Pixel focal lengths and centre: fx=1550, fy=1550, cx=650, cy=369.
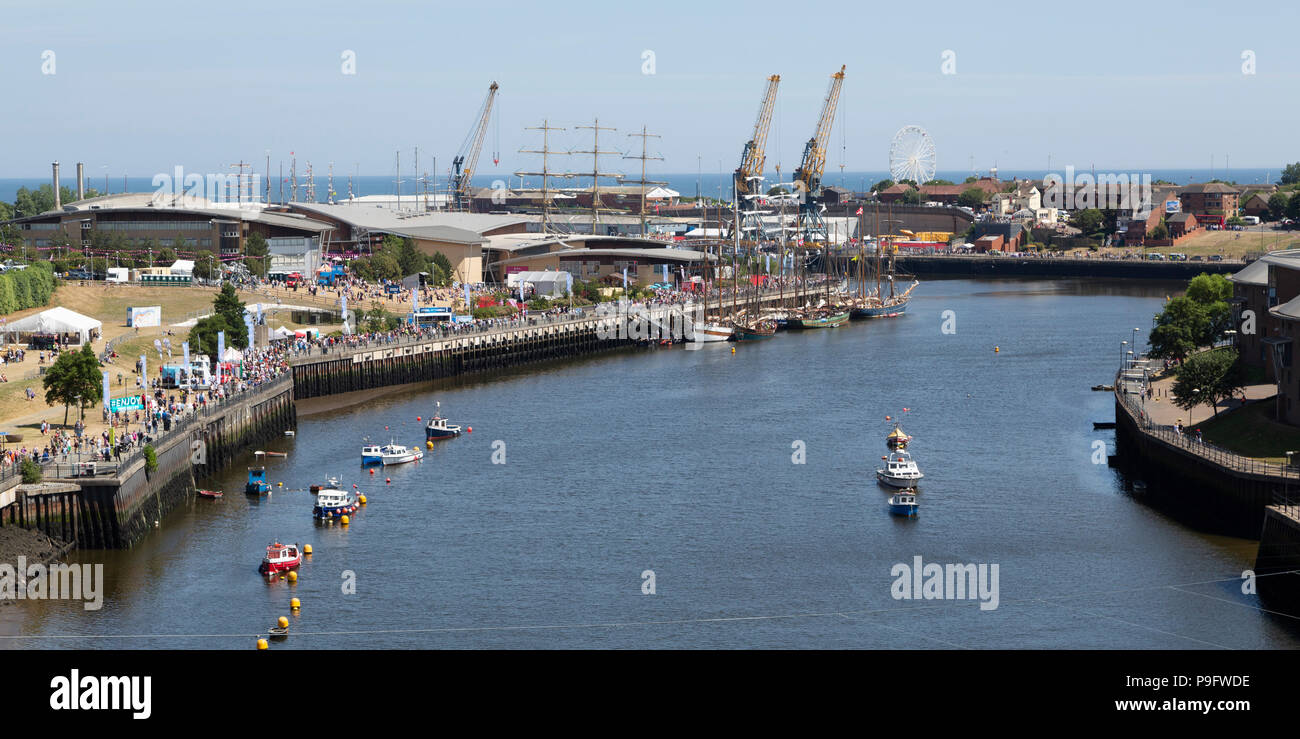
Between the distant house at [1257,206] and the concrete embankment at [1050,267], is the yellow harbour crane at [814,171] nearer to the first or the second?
the concrete embankment at [1050,267]

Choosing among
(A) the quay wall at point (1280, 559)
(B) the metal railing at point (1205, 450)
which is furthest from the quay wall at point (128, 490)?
(B) the metal railing at point (1205, 450)

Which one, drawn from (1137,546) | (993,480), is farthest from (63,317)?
(1137,546)

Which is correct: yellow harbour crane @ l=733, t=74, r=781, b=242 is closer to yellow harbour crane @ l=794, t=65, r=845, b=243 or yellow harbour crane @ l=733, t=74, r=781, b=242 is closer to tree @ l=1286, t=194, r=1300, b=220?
yellow harbour crane @ l=794, t=65, r=845, b=243

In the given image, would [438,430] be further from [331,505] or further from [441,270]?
[441,270]

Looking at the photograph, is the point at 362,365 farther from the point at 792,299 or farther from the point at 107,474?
the point at 792,299

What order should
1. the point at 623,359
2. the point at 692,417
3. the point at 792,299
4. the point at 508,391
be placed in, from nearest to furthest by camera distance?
the point at 692,417 → the point at 508,391 → the point at 623,359 → the point at 792,299
